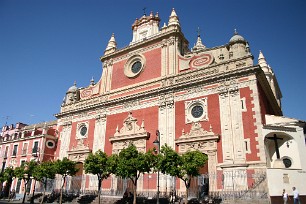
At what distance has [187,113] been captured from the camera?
2269 cm

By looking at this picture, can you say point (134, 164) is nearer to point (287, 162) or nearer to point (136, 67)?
point (287, 162)

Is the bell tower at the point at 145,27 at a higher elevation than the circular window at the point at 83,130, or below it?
higher

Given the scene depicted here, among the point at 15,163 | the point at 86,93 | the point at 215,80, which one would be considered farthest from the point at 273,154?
the point at 15,163

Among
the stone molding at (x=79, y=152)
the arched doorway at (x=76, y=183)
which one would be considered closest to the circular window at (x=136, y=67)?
the stone molding at (x=79, y=152)

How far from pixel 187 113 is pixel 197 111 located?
0.85m

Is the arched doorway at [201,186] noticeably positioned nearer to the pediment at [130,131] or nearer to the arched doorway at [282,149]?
the arched doorway at [282,149]

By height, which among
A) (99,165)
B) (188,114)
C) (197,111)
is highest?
(197,111)

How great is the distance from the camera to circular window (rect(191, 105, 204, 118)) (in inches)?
875

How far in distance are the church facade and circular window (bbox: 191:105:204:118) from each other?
0.28ft

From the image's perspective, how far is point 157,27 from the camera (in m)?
29.8

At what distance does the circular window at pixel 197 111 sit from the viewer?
72.9 ft

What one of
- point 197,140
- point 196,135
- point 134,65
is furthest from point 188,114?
point 134,65

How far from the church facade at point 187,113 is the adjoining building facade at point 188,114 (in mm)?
73

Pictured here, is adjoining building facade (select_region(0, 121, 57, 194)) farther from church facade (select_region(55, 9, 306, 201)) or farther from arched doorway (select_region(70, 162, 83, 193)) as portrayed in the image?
arched doorway (select_region(70, 162, 83, 193))
